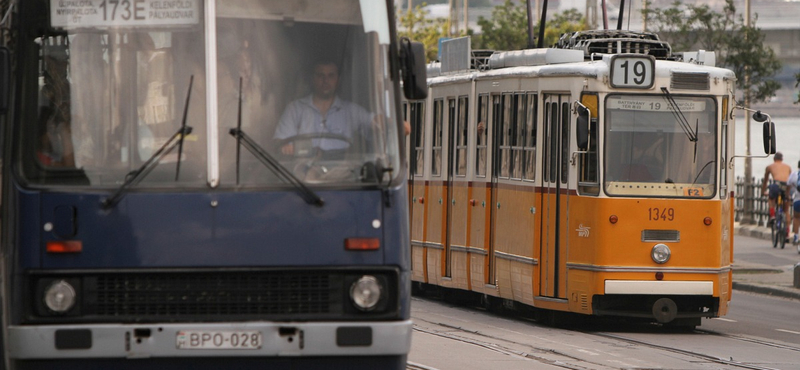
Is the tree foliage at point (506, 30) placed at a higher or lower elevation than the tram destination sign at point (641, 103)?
higher

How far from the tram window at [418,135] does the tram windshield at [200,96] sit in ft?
34.6

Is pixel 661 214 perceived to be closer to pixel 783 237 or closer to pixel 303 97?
pixel 303 97

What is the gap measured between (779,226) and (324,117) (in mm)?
21232

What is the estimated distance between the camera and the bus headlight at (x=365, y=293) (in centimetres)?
750

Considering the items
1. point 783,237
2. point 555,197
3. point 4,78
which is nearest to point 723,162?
point 555,197

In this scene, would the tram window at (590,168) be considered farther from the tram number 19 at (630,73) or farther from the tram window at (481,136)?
the tram window at (481,136)

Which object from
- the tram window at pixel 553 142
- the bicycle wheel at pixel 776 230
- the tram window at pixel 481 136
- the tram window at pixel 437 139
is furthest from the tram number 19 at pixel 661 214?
the bicycle wheel at pixel 776 230

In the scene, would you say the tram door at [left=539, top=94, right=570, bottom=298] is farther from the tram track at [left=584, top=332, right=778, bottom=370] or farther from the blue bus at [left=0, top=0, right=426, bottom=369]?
the blue bus at [left=0, top=0, right=426, bottom=369]

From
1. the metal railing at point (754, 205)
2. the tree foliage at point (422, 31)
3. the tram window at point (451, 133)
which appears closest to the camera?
the tram window at point (451, 133)

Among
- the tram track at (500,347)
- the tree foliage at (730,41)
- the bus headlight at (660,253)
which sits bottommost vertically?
the tram track at (500,347)

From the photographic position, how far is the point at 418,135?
60.5ft

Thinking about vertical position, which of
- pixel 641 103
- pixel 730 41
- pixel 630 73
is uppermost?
pixel 730 41

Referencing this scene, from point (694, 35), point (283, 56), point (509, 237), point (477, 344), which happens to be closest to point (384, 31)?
point (283, 56)

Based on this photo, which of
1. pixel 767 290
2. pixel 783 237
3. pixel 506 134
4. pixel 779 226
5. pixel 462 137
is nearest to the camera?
pixel 506 134
